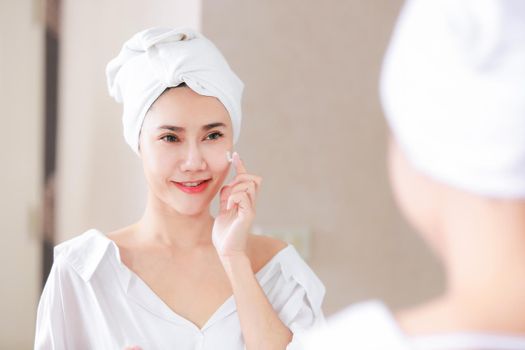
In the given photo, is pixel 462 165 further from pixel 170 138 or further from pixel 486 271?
pixel 170 138

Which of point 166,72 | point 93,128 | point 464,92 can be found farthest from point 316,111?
point 464,92

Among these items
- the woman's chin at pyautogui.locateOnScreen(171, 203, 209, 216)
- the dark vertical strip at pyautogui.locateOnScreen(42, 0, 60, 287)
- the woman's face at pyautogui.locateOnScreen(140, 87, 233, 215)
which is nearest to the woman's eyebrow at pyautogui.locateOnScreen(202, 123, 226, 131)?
the woman's face at pyautogui.locateOnScreen(140, 87, 233, 215)

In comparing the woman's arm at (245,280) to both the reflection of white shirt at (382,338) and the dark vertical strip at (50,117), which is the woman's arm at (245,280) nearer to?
the reflection of white shirt at (382,338)

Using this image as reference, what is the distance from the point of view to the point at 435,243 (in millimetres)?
716

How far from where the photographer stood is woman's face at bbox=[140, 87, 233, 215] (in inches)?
51.9

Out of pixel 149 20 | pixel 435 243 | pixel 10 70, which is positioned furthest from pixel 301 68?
pixel 435 243

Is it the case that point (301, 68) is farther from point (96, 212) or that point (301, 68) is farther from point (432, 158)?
point (432, 158)

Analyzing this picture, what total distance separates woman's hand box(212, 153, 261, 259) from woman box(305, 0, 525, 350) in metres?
0.62

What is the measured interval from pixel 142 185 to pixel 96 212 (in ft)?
0.93

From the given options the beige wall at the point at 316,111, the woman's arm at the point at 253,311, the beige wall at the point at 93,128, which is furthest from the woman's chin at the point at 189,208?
the beige wall at the point at 93,128

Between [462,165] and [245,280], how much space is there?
70 centimetres

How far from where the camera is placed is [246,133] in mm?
1812

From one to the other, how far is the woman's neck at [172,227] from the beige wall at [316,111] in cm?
35

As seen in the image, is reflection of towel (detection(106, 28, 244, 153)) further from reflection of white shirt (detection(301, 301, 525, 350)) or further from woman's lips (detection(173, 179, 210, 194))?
reflection of white shirt (detection(301, 301, 525, 350))
